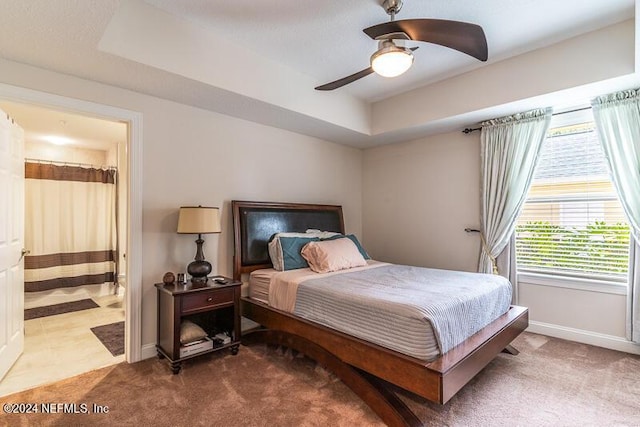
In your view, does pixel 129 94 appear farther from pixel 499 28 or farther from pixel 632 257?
pixel 632 257

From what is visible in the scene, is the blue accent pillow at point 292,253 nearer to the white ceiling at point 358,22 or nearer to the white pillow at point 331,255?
the white pillow at point 331,255

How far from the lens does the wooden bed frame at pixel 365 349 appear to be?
71.1 inches

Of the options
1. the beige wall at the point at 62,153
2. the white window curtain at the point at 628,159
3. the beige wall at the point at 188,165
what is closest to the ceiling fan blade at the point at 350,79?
the beige wall at the point at 188,165

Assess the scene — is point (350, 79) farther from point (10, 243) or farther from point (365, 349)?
point (10, 243)

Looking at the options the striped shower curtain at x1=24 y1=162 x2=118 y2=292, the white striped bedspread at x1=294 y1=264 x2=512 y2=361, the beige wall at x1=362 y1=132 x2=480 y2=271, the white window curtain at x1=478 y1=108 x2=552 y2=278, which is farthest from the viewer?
the striped shower curtain at x1=24 y1=162 x2=118 y2=292

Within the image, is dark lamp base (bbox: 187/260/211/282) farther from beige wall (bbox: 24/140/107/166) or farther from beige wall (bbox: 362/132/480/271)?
beige wall (bbox: 24/140/107/166)

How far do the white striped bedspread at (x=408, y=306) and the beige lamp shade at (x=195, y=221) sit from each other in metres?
0.96

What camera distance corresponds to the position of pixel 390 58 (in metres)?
2.10

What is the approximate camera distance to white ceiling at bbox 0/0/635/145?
75.0 inches

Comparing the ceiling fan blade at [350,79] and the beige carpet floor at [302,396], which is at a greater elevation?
the ceiling fan blade at [350,79]

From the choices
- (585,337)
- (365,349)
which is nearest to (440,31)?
(365,349)

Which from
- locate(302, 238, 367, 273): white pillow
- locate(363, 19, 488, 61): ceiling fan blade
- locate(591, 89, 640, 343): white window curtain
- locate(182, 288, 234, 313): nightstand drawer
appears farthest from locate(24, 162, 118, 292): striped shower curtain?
locate(591, 89, 640, 343): white window curtain

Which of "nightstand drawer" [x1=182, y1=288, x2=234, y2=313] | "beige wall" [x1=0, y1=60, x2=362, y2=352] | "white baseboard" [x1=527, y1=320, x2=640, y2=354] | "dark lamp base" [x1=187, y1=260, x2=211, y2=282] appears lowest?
"white baseboard" [x1=527, y1=320, x2=640, y2=354]

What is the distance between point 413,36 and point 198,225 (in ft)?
7.07
